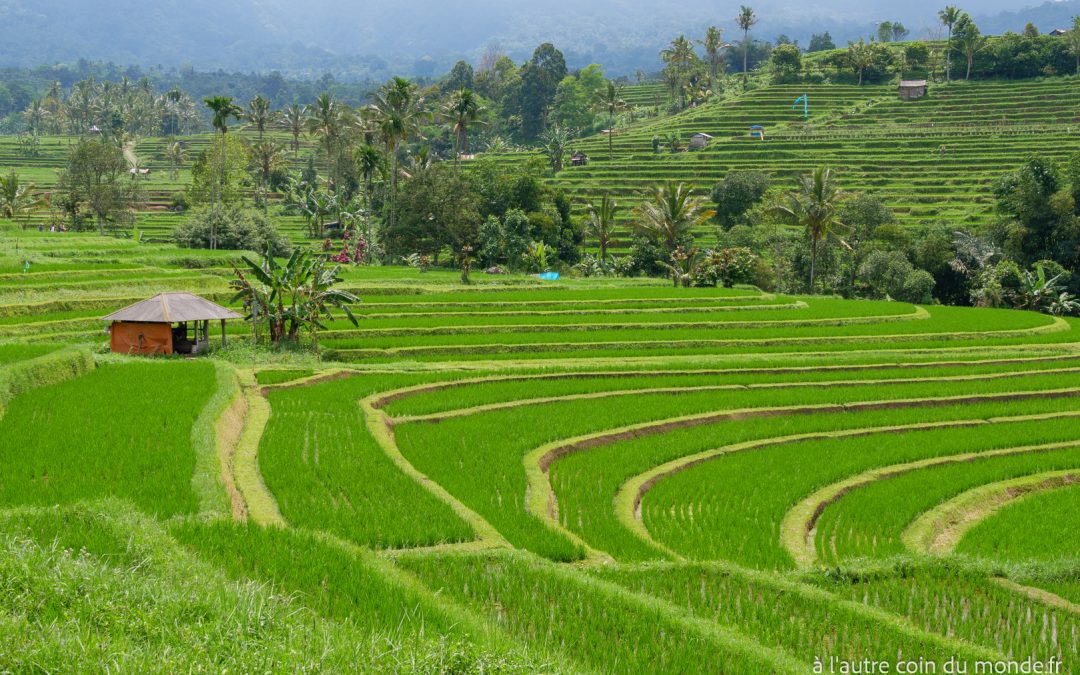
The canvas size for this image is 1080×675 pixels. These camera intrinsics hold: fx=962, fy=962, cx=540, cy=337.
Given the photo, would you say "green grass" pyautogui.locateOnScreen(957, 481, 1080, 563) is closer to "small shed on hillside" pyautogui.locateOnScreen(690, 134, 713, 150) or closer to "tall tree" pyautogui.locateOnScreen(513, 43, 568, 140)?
"small shed on hillside" pyautogui.locateOnScreen(690, 134, 713, 150)

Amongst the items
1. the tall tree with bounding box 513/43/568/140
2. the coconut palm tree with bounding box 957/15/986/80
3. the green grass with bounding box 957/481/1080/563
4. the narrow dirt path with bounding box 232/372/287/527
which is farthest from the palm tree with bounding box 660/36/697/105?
the green grass with bounding box 957/481/1080/563

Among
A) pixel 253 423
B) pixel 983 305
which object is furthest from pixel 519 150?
pixel 253 423

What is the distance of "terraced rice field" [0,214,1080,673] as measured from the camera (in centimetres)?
604

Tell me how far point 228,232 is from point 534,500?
1503 inches

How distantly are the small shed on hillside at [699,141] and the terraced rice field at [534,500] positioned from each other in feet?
175

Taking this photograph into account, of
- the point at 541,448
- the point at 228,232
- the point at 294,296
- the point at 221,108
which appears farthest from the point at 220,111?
the point at 541,448

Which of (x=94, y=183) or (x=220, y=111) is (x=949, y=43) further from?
(x=94, y=183)

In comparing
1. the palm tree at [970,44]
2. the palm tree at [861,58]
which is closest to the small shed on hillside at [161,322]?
the palm tree at [861,58]

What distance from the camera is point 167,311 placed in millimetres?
20312

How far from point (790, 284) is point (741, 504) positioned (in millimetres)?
A: 34602

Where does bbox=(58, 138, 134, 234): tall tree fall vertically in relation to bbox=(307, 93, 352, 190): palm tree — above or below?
below

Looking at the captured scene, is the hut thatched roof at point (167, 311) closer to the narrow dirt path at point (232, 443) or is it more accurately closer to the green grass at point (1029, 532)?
the narrow dirt path at point (232, 443)

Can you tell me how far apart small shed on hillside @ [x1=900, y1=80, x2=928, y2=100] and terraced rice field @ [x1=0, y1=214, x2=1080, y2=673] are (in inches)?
2515

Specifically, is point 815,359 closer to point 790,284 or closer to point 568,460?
point 568,460
